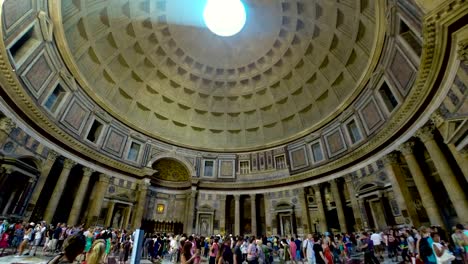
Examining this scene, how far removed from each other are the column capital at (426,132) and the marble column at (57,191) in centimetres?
2324

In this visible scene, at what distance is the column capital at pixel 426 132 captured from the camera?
1138 centimetres

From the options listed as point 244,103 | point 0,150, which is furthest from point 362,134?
point 0,150

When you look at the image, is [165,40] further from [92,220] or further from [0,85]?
[92,220]

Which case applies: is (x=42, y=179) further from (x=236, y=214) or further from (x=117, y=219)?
(x=236, y=214)

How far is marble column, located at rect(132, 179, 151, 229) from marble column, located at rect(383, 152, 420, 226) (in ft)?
65.3

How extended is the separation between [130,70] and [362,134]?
2302 cm

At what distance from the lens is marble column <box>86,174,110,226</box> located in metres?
16.3

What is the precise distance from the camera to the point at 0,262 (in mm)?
7000

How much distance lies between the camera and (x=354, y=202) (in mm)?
16250

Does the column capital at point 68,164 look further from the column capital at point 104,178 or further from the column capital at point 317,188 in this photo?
the column capital at point 317,188

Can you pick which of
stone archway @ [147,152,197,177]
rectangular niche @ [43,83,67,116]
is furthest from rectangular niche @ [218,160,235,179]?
rectangular niche @ [43,83,67,116]

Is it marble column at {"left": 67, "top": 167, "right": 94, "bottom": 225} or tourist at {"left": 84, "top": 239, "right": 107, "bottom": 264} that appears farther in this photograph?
marble column at {"left": 67, "top": 167, "right": 94, "bottom": 225}

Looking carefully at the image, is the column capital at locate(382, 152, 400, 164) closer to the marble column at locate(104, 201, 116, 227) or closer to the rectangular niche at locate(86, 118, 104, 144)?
the marble column at locate(104, 201, 116, 227)

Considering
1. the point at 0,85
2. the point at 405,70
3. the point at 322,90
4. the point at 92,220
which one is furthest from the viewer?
the point at 322,90
